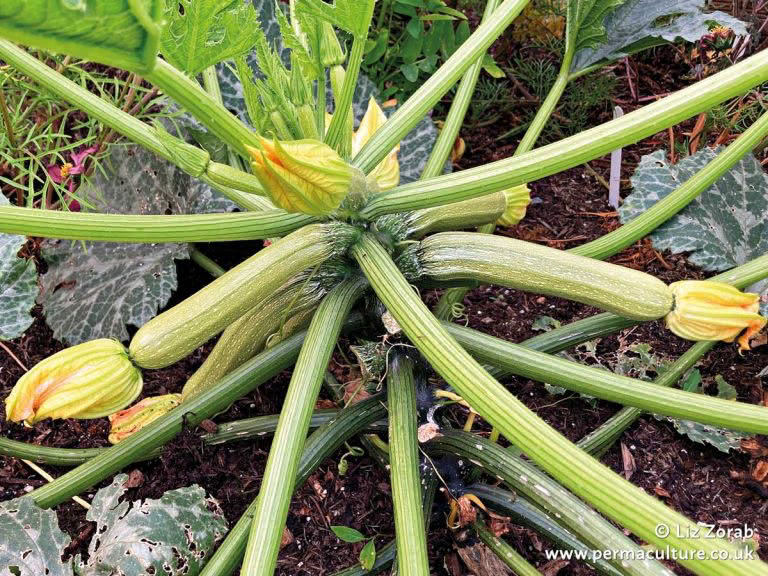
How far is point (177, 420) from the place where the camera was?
1324 mm

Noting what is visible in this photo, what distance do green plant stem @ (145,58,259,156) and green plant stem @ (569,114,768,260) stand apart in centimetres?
81

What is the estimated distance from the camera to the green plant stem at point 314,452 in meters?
1.20

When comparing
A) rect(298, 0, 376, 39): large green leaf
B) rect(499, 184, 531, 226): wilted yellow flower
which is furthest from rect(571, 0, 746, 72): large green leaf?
rect(298, 0, 376, 39): large green leaf

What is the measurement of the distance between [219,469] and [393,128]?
0.88m

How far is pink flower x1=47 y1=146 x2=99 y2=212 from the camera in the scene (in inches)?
72.2

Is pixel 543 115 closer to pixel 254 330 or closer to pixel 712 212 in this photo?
pixel 712 212

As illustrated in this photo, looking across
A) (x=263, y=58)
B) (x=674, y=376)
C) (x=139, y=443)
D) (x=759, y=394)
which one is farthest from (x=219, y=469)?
(x=759, y=394)

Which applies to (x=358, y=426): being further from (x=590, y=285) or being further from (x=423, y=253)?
(x=590, y=285)

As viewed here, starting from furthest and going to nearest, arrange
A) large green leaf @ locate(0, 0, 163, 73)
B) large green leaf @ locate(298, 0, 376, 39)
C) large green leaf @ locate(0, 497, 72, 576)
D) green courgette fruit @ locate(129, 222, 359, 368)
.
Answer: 1. large green leaf @ locate(0, 497, 72, 576)
2. green courgette fruit @ locate(129, 222, 359, 368)
3. large green leaf @ locate(298, 0, 376, 39)
4. large green leaf @ locate(0, 0, 163, 73)

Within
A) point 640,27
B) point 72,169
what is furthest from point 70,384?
point 640,27

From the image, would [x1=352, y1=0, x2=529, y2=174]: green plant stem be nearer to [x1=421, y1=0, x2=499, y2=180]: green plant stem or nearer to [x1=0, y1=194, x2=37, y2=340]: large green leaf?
[x1=421, y1=0, x2=499, y2=180]: green plant stem

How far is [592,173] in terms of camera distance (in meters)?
2.26

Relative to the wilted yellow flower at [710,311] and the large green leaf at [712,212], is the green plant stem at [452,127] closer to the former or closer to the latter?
the large green leaf at [712,212]

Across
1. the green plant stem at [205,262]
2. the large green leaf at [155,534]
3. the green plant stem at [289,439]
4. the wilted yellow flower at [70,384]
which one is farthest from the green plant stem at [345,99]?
the green plant stem at [205,262]
